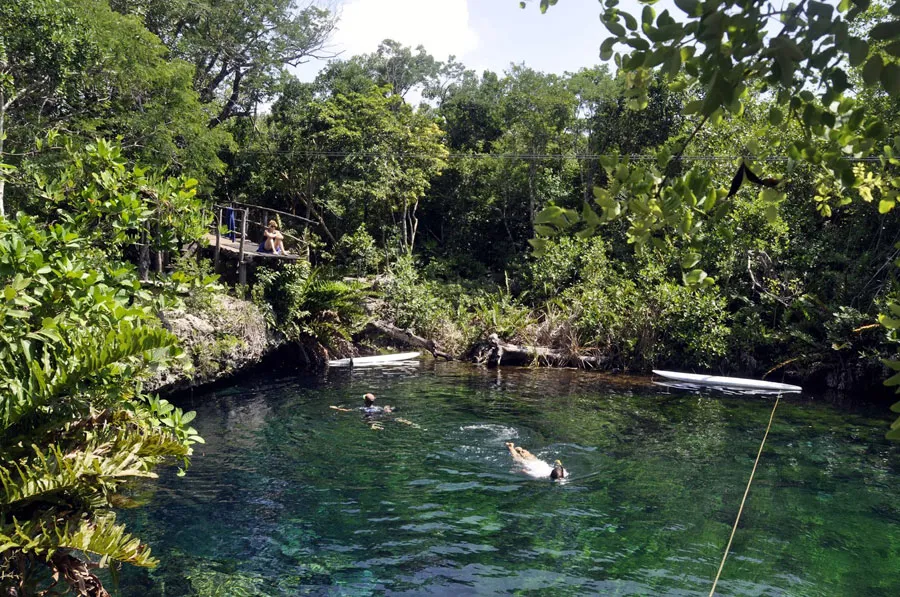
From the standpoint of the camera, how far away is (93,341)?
486 centimetres

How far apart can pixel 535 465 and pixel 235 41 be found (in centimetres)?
1918

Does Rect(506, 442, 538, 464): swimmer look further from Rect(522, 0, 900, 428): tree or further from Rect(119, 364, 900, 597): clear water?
Rect(522, 0, 900, 428): tree

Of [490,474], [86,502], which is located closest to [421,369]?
[490,474]

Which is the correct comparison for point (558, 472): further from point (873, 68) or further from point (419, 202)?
point (419, 202)

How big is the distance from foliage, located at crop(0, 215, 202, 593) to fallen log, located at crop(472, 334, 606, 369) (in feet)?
51.0

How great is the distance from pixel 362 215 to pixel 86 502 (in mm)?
19851

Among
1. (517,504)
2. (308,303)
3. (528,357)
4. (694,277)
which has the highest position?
(694,277)

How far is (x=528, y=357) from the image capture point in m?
20.7

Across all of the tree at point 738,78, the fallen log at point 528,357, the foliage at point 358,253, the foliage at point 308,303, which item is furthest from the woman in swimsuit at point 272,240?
the tree at point 738,78

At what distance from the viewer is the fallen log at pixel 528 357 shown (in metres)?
20.2

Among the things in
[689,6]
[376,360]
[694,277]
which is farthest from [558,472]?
[376,360]

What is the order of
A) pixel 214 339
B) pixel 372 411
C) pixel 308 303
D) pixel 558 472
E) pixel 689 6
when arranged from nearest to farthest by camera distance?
pixel 689 6
pixel 558 472
pixel 372 411
pixel 214 339
pixel 308 303

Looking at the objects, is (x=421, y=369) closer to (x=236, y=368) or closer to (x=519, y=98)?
(x=236, y=368)

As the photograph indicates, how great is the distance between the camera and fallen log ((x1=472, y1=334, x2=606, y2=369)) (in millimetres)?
20203
